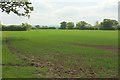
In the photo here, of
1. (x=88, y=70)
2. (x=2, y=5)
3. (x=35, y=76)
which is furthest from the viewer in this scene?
(x=2, y=5)

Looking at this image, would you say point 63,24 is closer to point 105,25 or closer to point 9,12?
point 105,25

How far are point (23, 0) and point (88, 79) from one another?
115 ft

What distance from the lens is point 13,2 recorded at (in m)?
45.1

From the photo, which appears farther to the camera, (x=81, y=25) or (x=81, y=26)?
(x=81, y=25)

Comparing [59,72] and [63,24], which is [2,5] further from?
[63,24]

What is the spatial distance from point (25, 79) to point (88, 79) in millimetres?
2572

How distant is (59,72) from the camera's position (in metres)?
13.8

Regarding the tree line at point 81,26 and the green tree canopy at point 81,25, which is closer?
the tree line at point 81,26

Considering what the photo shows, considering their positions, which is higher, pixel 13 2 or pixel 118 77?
pixel 13 2

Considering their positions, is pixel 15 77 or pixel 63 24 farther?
pixel 63 24

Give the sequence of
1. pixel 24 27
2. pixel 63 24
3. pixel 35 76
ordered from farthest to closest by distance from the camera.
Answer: pixel 63 24 → pixel 24 27 → pixel 35 76

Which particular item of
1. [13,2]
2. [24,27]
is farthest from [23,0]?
[24,27]

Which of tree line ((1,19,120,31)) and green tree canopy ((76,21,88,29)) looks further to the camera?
green tree canopy ((76,21,88,29))

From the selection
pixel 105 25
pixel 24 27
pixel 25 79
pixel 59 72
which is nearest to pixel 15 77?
pixel 25 79
